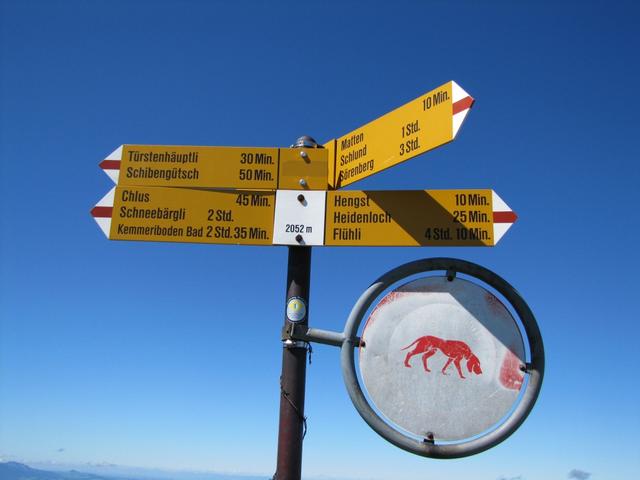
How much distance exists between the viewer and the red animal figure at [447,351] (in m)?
2.74

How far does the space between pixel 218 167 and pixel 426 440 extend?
7.57 ft

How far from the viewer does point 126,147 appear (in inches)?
143

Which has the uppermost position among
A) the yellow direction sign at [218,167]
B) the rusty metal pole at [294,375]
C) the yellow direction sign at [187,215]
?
the yellow direction sign at [218,167]

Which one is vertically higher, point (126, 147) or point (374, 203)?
point (126, 147)

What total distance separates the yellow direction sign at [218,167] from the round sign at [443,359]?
112cm

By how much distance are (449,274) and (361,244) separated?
61cm

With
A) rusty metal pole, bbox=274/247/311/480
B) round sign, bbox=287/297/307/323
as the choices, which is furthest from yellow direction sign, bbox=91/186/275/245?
round sign, bbox=287/297/307/323

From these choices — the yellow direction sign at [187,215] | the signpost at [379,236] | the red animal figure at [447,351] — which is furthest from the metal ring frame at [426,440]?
the yellow direction sign at [187,215]

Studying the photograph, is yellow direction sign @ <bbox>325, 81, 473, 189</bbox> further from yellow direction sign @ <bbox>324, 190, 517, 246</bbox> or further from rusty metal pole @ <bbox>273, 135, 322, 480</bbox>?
rusty metal pole @ <bbox>273, 135, 322, 480</bbox>

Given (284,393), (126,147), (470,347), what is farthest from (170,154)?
(470,347)

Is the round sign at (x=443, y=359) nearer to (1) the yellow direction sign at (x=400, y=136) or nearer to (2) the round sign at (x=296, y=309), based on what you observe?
(2) the round sign at (x=296, y=309)

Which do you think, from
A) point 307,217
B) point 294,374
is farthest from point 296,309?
point 307,217

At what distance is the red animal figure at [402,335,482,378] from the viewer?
2.74 m

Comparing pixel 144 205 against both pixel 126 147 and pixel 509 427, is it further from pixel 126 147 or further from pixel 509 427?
pixel 509 427
